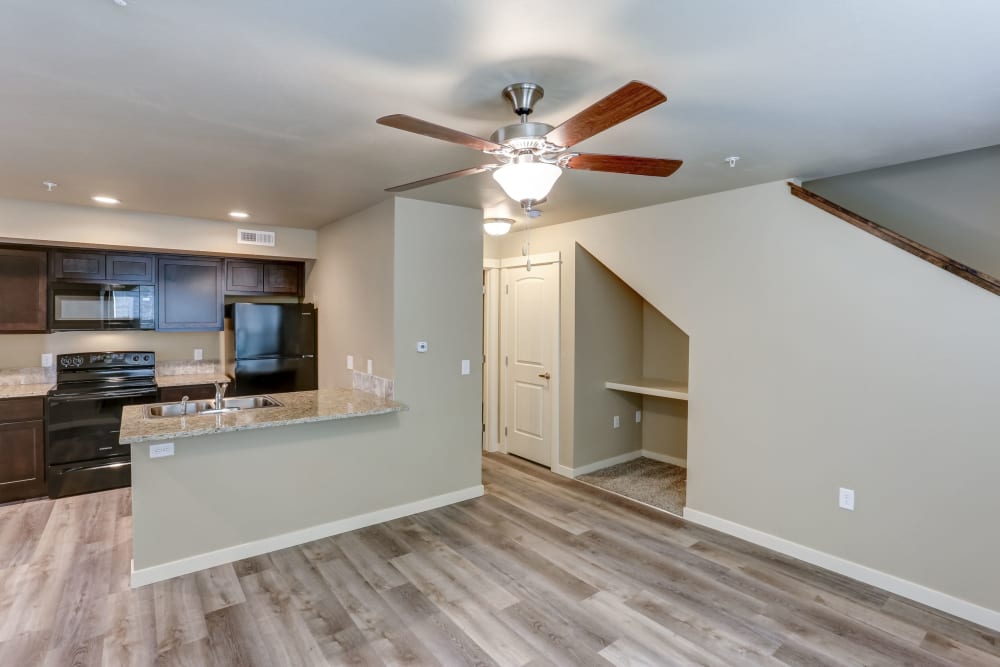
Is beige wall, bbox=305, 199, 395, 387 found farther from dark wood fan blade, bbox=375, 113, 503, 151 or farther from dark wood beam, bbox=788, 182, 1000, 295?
dark wood beam, bbox=788, 182, 1000, 295

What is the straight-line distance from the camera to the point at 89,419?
426 cm

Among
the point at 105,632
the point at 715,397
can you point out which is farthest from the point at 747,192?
the point at 105,632

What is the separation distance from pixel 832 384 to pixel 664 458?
7.77 feet

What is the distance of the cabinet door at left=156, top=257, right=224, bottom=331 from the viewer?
4.79 meters

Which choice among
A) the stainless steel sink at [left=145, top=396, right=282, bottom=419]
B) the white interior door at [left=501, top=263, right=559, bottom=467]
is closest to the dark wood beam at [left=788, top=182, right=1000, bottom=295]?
the white interior door at [left=501, top=263, right=559, bottom=467]

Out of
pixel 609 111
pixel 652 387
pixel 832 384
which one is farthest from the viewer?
pixel 652 387

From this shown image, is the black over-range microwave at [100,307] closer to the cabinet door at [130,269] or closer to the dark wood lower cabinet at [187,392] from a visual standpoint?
the cabinet door at [130,269]

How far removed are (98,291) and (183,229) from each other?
96cm

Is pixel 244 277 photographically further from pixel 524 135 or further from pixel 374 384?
pixel 524 135

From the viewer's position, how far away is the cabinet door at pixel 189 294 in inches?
188

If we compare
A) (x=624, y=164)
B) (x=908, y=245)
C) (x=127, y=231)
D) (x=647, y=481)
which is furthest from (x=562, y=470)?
(x=127, y=231)

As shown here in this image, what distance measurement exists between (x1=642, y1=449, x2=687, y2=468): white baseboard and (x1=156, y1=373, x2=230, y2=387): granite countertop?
4.25 meters

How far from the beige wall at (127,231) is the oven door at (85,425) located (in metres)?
1.28

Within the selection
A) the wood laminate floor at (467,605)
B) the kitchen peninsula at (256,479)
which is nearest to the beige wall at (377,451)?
the kitchen peninsula at (256,479)
